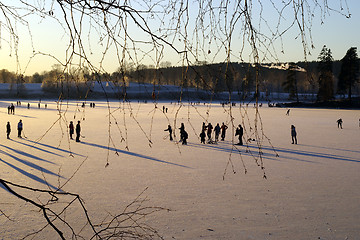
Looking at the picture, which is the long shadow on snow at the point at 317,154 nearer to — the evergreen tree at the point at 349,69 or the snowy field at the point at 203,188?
the snowy field at the point at 203,188

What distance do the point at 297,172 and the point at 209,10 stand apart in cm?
872

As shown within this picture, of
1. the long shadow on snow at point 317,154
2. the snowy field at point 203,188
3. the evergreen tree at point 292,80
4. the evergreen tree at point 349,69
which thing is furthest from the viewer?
the long shadow on snow at point 317,154

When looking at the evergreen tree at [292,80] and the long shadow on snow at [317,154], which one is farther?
the long shadow on snow at [317,154]

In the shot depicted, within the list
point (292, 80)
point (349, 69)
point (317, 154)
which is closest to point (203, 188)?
point (317, 154)

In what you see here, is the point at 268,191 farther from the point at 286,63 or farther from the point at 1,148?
the point at 1,148

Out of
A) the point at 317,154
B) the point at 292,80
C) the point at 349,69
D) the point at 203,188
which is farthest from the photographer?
the point at 349,69

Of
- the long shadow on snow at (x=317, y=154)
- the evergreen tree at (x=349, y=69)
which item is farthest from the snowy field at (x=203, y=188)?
the evergreen tree at (x=349, y=69)

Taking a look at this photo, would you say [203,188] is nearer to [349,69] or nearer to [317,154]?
[317,154]

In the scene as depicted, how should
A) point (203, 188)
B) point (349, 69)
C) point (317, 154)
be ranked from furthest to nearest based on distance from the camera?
point (349, 69) < point (317, 154) < point (203, 188)

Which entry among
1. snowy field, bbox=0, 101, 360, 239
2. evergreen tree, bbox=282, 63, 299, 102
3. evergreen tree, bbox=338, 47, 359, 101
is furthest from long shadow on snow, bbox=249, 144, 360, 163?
evergreen tree, bbox=338, 47, 359, 101

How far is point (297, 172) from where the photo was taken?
962 centimetres

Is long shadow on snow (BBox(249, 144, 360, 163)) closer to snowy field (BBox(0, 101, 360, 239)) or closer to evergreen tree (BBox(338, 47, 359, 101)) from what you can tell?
snowy field (BBox(0, 101, 360, 239))

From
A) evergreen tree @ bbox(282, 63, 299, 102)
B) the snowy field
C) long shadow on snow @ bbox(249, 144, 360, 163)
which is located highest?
evergreen tree @ bbox(282, 63, 299, 102)

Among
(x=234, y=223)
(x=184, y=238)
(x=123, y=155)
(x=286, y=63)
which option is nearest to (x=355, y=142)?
(x=123, y=155)
